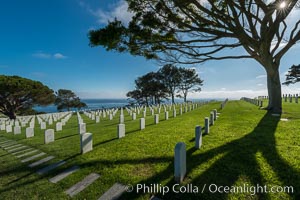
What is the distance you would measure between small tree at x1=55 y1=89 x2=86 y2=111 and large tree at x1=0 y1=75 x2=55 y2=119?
1444 centimetres

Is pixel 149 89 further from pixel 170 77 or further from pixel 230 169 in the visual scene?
pixel 230 169

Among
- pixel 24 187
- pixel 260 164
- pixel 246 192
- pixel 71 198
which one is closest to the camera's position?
pixel 246 192

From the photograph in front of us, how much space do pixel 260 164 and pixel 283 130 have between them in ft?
12.8

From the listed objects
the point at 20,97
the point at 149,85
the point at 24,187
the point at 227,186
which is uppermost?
the point at 149,85

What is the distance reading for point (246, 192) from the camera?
2.69m

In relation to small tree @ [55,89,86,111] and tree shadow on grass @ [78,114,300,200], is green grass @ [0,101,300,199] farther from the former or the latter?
small tree @ [55,89,86,111]

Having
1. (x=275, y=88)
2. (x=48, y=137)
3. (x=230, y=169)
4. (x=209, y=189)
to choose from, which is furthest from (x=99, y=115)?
(x=209, y=189)

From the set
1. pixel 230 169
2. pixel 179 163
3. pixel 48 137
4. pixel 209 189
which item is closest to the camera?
pixel 209 189

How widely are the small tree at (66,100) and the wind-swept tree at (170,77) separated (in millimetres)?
25469

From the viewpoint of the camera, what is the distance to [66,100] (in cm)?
4753

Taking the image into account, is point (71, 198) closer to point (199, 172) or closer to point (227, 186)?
point (199, 172)

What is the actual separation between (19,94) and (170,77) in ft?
105

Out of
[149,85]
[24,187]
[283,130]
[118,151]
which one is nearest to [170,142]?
[118,151]

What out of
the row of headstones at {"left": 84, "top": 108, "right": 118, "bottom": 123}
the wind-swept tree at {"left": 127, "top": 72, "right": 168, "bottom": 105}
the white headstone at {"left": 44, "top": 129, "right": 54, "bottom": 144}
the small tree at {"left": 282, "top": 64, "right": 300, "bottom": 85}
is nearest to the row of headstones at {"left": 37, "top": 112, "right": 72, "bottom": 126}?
the row of headstones at {"left": 84, "top": 108, "right": 118, "bottom": 123}
